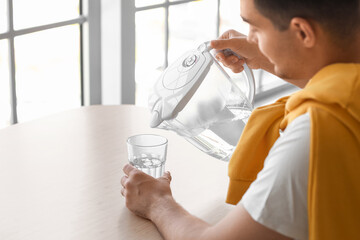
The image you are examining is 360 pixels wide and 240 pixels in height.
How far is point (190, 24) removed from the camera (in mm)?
2439

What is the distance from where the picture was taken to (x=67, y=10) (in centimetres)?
190

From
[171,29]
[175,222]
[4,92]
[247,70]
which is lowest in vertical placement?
[175,222]

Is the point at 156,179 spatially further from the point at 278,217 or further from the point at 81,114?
the point at 81,114

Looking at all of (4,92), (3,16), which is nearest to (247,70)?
(3,16)

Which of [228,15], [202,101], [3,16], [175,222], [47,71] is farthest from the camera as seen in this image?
[228,15]

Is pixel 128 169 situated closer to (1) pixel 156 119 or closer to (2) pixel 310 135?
(1) pixel 156 119

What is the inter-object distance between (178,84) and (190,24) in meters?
1.42

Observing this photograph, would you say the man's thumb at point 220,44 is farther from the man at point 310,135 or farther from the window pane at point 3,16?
the window pane at point 3,16

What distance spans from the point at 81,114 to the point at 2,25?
39 centimetres

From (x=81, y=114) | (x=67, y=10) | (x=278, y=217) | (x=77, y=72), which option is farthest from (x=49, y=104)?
(x=278, y=217)

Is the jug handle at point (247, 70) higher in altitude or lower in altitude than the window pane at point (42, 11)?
lower

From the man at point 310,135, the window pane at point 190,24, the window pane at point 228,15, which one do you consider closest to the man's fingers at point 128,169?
the man at point 310,135

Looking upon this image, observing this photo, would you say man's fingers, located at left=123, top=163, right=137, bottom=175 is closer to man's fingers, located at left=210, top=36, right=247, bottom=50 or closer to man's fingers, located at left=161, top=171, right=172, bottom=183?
man's fingers, located at left=161, top=171, right=172, bottom=183

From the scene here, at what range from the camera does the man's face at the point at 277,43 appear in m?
0.84
